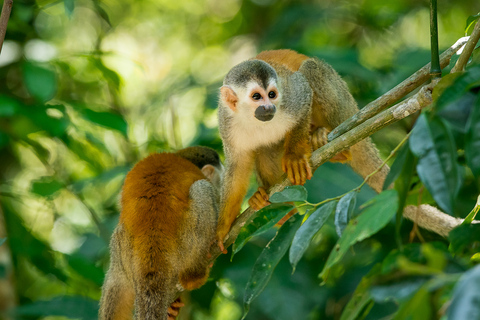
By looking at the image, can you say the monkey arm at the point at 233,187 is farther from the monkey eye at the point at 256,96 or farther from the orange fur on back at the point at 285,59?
the orange fur on back at the point at 285,59

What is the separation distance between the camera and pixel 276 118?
321cm

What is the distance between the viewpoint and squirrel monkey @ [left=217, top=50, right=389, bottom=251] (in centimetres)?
309

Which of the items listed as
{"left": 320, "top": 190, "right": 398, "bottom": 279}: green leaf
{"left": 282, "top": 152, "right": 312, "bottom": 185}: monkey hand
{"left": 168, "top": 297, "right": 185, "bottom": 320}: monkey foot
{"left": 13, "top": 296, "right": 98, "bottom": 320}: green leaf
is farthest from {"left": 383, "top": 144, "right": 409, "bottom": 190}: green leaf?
{"left": 13, "top": 296, "right": 98, "bottom": 320}: green leaf

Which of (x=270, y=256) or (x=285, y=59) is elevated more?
(x=285, y=59)

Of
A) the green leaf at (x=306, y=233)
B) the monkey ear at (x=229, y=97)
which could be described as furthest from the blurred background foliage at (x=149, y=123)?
the monkey ear at (x=229, y=97)

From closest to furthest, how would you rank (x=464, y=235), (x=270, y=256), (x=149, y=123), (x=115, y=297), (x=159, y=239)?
(x=464, y=235) < (x=270, y=256) < (x=159, y=239) < (x=115, y=297) < (x=149, y=123)

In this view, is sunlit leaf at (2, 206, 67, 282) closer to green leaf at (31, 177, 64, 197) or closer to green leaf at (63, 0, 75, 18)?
green leaf at (31, 177, 64, 197)

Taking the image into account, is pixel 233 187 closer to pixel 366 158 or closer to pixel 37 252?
pixel 366 158

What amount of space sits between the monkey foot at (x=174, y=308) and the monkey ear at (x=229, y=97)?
143 cm

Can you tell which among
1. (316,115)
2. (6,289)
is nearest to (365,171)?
(316,115)

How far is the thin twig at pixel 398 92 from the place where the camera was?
238 centimetres

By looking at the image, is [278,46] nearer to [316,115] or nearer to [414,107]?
[316,115]

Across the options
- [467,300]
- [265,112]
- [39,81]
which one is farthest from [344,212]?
[39,81]

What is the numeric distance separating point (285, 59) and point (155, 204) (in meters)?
1.49
